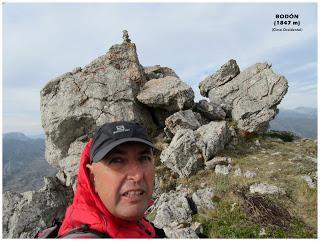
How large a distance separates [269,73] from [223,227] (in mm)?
21667

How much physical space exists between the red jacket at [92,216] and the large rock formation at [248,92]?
2507cm

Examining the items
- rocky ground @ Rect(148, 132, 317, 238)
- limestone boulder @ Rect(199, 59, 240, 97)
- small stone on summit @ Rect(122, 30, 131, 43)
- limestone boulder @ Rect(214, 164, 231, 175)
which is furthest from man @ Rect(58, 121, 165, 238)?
limestone boulder @ Rect(199, 59, 240, 97)

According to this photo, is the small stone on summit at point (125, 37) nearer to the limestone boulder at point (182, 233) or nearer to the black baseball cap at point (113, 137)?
the limestone boulder at point (182, 233)

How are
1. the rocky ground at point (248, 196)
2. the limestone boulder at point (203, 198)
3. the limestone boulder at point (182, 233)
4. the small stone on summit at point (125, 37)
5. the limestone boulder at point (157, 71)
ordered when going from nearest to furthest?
the limestone boulder at point (182, 233)
the rocky ground at point (248, 196)
the limestone boulder at point (203, 198)
the small stone on summit at point (125, 37)
the limestone boulder at point (157, 71)

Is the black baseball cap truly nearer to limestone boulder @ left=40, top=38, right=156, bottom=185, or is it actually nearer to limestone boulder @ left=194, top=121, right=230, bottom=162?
limestone boulder @ left=194, top=121, right=230, bottom=162

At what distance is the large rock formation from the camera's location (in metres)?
28.8

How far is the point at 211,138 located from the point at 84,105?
38.8 feet

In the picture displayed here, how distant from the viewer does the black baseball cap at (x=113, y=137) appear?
3900 millimetres

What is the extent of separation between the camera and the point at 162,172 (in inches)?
888

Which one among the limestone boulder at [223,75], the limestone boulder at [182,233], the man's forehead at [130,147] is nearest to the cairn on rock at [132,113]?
the limestone boulder at [223,75]

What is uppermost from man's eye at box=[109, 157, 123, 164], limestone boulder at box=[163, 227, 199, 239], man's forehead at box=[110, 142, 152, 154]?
man's forehead at box=[110, 142, 152, 154]

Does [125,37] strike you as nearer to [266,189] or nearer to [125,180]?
[266,189]

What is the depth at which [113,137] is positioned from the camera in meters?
4.02

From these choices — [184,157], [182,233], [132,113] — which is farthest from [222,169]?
[132,113]
